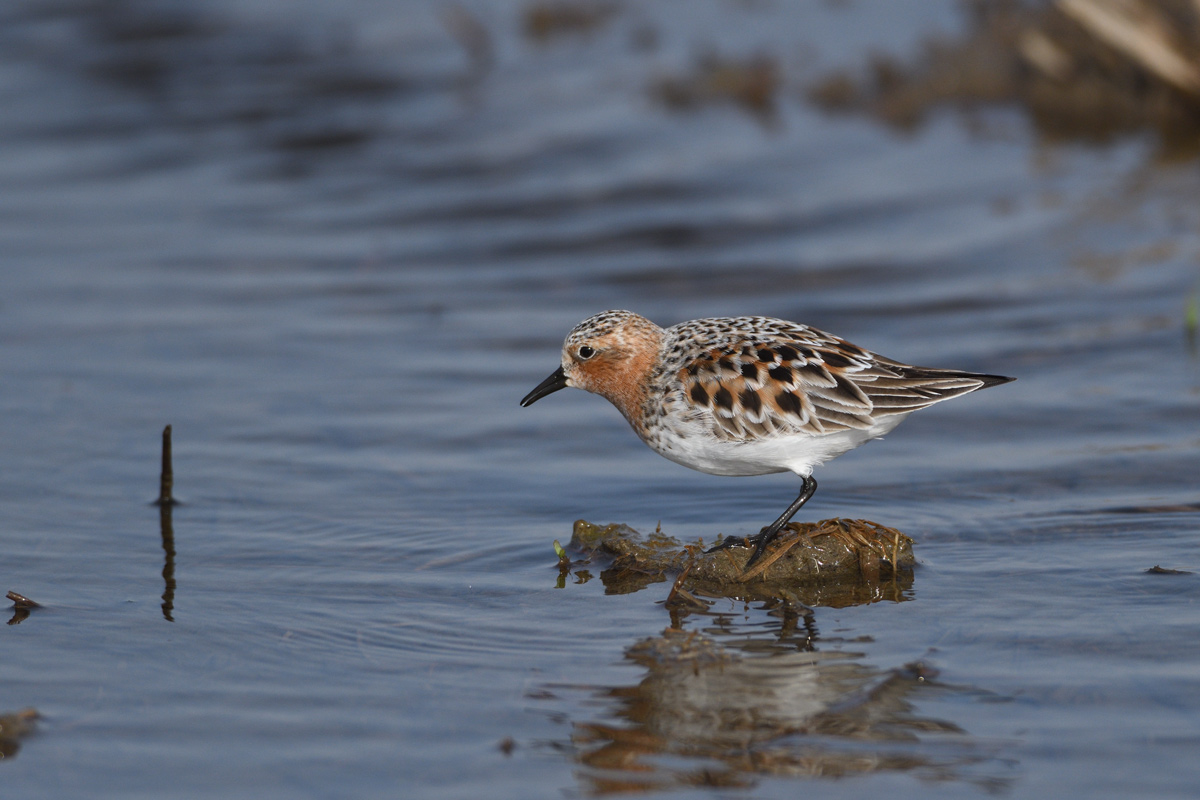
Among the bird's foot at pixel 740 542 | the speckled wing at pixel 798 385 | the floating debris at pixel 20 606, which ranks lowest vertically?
the floating debris at pixel 20 606

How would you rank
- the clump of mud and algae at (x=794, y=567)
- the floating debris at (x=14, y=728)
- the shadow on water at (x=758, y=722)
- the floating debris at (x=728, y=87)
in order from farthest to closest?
1. the floating debris at (x=728, y=87)
2. the clump of mud and algae at (x=794, y=567)
3. the floating debris at (x=14, y=728)
4. the shadow on water at (x=758, y=722)

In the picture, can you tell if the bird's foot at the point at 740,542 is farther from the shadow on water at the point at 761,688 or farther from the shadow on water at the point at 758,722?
the shadow on water at the point at 758,722

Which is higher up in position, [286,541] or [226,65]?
[226,65]

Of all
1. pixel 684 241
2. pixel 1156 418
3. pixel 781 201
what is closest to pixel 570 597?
pixel 1156 418

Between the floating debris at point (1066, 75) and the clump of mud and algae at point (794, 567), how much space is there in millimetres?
9711

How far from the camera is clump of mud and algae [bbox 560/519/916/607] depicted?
685 cm

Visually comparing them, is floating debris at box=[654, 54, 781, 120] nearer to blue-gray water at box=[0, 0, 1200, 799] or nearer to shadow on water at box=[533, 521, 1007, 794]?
blue-gray water at box=[0, 0, 1200, 799]

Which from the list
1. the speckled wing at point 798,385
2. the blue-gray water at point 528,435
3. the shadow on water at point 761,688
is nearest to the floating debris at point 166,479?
the blue-gray water at point 528,435

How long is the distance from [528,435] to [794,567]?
2.76 m

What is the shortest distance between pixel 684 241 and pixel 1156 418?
5.61 metres

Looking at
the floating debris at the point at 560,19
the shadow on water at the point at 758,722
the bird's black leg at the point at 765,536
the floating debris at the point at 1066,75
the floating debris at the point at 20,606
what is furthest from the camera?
the floating debris at the point at 560,19

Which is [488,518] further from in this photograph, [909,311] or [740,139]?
[740,139]

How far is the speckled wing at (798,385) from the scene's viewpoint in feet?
22.8

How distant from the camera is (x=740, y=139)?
643 inches
